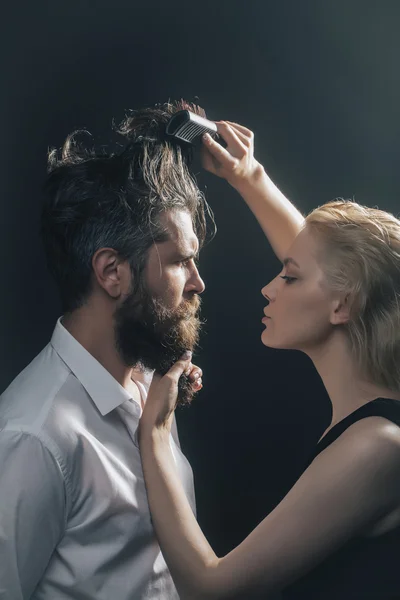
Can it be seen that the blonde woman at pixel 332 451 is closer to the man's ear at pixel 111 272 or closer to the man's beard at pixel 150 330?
the man's beard at pixel 150 330

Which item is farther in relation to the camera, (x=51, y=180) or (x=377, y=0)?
(x=377, y=0)

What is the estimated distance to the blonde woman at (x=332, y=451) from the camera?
1.42m

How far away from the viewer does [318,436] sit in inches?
87.5

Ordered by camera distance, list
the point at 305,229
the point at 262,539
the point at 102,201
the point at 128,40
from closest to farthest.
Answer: the point at 262,539 → the point at 102,201 → the point at 305,229 → the point at 128,40

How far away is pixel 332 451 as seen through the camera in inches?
57.5

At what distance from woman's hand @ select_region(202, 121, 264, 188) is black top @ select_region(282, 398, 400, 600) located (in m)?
0.69

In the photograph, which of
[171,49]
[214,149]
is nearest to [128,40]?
[171,49]

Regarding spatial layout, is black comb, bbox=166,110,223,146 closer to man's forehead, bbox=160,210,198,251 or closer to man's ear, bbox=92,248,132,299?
man's forehead, bbox=160,210,198,251

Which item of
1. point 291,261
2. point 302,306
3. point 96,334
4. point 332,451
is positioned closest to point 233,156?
point 291,261

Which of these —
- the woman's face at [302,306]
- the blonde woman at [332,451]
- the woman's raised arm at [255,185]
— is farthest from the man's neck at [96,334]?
the woman's raised arm at [255,185]

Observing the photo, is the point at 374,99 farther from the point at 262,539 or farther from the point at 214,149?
the point at 262,539

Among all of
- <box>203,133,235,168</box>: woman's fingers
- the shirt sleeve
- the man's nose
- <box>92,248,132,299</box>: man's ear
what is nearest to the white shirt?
the shirt sleeve

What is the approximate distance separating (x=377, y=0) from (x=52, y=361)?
134 centimetres

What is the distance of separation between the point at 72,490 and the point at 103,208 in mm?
547
